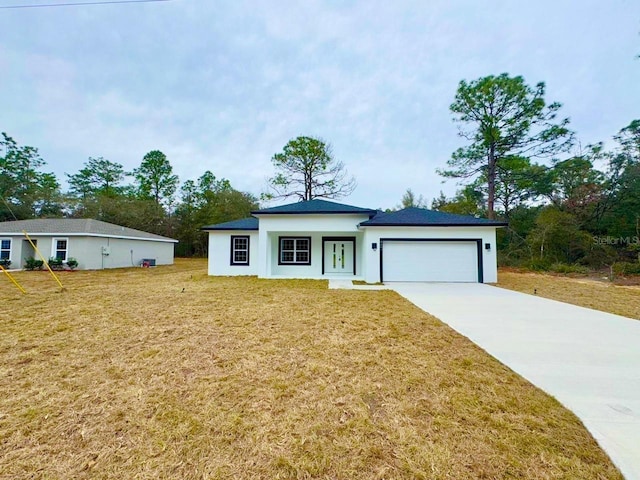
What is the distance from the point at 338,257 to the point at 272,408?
37.7 feet

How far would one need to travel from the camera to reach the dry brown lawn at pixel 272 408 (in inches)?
76.2

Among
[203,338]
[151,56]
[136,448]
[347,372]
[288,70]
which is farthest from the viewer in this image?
[288,70]

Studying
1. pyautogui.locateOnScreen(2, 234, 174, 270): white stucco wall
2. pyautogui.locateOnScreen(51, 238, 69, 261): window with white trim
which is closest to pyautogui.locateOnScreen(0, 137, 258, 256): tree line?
pyautogui.locateOnScreen(2, 234, 174, 270): white stucco wall

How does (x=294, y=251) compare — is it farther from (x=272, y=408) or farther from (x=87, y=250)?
(x=87, y=250)

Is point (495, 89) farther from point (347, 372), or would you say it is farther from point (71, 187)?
point (71, 187)

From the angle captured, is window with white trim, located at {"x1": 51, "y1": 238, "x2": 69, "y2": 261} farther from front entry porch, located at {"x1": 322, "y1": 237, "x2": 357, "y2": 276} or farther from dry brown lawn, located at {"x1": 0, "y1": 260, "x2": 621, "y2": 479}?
front entry porch, located at {"x1": 322, "y1": 237, "x2": 357, "y2": 276}

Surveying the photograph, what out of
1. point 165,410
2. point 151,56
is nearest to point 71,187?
point 151,56

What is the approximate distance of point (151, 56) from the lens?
14.2m

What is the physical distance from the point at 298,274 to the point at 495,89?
18.7 meters

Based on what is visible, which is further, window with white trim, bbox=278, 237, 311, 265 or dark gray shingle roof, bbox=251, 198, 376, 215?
window with white trim, bbox=278, 237, 311, 265

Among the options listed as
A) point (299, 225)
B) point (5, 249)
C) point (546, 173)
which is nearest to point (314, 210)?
point (299, 225)

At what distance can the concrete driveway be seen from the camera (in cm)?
237

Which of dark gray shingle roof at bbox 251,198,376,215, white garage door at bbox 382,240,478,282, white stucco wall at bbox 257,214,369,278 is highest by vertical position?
dark gray shingle roof at bbox 251,198,376,215

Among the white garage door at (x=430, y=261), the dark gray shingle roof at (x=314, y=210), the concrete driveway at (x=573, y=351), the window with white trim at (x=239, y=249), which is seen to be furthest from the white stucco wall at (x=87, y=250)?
the concrete driveway at (x=573, y=351)
